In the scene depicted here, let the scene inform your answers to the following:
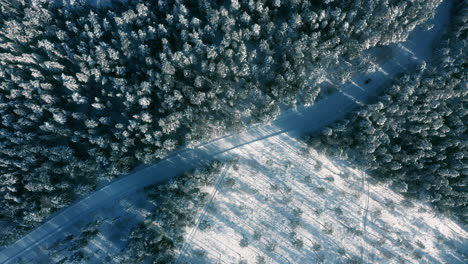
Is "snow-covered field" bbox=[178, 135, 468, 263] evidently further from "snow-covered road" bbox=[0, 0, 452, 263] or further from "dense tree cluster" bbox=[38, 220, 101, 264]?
"dense tree cluster" bbox=[38, 220, 101, 264]

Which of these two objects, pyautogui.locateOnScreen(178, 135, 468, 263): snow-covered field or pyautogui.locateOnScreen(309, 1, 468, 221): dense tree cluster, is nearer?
pyautogui.locateOnScreen(309, 1, 468, 221): dense tree cluster

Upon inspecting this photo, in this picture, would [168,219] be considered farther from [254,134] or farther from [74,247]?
[254,134]

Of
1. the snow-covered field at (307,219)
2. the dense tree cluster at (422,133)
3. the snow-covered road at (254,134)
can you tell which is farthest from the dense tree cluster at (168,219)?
the dense tree cluster at (422,133)

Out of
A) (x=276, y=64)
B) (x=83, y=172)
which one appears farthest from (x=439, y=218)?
(x=83, y=172)

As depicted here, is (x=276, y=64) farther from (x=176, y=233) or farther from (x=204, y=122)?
(x=176, y=233)

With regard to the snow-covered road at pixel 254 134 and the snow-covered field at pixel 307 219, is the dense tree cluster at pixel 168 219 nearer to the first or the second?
the snow-covered field at pixel 307 219

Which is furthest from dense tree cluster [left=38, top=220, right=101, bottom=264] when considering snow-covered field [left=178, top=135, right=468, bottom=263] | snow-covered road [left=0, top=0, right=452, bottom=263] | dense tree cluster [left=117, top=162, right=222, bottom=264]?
snow-covered field [left=178, top=135, right=468, bottom=263]
